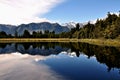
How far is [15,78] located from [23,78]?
0.89 meters

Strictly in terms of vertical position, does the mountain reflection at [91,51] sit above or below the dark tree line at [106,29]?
below

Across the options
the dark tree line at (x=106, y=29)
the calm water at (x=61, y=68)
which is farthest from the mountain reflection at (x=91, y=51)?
the dark tree line at (x=106, y=29)

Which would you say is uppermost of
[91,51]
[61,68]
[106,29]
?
[106,29]

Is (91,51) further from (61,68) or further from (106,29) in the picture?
(106,29)

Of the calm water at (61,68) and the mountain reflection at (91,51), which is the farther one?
the mountain reflection at (91,51)

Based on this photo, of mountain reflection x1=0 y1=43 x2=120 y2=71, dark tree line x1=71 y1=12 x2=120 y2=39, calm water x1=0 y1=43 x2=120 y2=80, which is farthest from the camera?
dark tree line x1=71 y1=12 x2=120 y2=39

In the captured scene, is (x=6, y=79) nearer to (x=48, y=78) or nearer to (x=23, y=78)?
(x=23, y=78)

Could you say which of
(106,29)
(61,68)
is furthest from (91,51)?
(106,29)

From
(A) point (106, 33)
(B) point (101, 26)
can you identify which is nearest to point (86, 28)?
(B) point (101, 26)

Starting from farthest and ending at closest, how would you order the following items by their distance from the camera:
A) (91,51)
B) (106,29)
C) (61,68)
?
(106,29), (91,51), (61,68)

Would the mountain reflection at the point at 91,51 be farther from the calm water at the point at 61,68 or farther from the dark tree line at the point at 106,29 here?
the dark tree line at the point at 106,29

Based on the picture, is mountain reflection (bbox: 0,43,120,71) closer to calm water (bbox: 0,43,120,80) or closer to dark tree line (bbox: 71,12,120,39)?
calm water (bbox: 0,43,120,80)

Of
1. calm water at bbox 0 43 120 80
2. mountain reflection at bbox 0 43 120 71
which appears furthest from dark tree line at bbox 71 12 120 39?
calm water at bbox 0 43 120 80

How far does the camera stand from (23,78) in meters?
25.9
